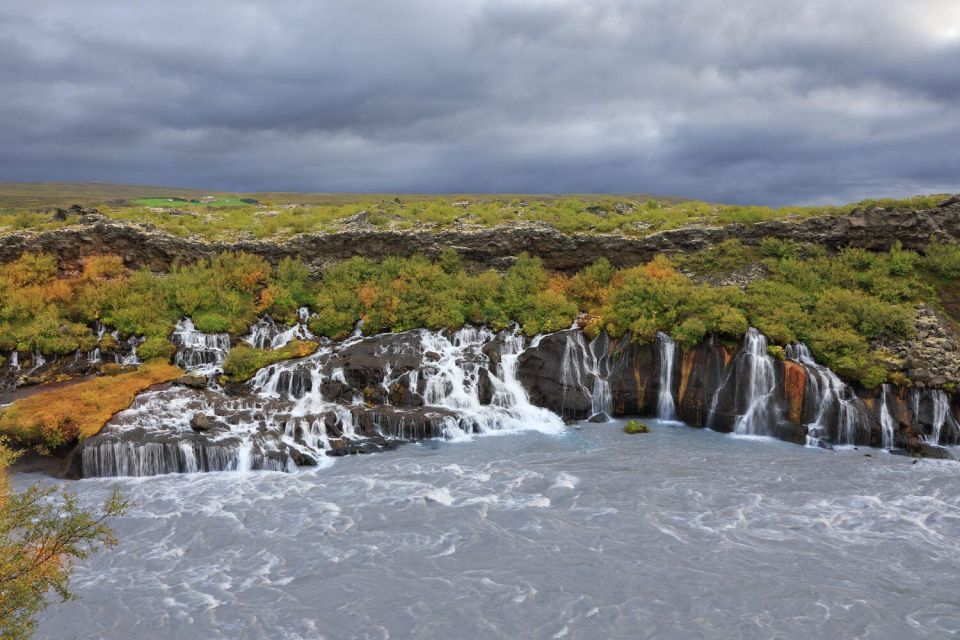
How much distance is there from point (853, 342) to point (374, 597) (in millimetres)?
23527

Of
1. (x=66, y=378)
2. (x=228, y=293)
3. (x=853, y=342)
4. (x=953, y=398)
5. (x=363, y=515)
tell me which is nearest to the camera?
(x=363, y=515)

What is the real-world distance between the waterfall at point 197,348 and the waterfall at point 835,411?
28.1m

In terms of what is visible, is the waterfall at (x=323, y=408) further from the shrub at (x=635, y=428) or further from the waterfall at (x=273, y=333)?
the shrub at (x=635, y=428)

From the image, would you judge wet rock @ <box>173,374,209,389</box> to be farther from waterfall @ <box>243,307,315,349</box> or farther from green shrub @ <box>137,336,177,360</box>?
waterfall @ <box>243,307,315,349</box>

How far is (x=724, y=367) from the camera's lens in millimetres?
27328

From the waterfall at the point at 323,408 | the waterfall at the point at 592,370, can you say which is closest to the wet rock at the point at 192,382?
the waterfall at the point at 323,408

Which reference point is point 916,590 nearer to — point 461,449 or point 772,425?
point 772,425

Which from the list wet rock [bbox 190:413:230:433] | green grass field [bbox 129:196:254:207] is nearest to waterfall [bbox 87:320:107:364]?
wet rock [bbox 190:413:230:433]

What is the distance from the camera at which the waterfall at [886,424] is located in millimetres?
24062

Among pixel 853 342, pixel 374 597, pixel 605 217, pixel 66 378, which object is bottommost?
pixel 374 597

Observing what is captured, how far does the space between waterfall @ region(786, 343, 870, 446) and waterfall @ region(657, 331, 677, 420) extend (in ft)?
18.6

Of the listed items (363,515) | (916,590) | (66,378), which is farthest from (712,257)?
(66,378)

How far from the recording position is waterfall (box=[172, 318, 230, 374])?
30516mm

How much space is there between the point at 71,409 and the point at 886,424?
33.5m
